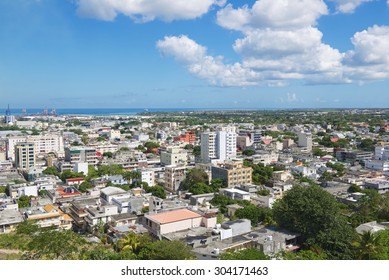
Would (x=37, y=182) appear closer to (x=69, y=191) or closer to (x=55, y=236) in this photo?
(x=69, y=191)

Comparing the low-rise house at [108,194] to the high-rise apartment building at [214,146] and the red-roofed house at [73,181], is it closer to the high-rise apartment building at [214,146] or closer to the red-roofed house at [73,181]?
the red-roofed house at [73,181]

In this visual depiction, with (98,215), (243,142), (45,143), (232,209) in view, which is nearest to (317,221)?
(232,209)

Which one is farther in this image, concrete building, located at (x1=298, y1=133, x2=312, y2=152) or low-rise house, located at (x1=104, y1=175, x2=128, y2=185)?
concrete building, located at (x1=298, y1=133, x2=312, y2=152)

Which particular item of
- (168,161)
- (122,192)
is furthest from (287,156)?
(122,192)

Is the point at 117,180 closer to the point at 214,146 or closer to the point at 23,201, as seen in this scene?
the point at 23,201

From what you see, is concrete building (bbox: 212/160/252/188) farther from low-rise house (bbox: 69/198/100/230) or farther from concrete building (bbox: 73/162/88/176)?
concrete building (bbox: 73/162/88/176)

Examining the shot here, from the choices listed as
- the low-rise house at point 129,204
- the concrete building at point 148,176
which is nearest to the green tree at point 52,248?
the low-rise house at point 129,204

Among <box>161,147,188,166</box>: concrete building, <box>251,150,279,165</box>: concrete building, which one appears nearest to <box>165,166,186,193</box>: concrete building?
<box>161,147,188,166</box>: concrete building
